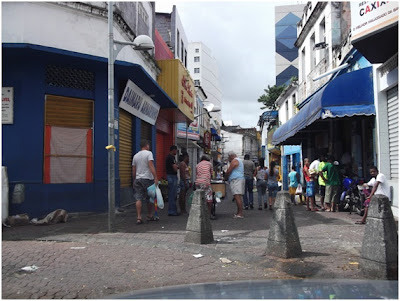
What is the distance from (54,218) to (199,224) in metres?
3.76

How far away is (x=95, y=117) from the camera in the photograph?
9258 millimetres

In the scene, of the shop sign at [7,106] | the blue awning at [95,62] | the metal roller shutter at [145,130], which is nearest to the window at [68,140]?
the shop sign at [7,106]

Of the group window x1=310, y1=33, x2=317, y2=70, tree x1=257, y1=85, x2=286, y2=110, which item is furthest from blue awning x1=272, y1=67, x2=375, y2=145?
tree x1=257, y1=85, x2=286, y2=110

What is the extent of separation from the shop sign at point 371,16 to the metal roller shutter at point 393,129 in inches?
83.5

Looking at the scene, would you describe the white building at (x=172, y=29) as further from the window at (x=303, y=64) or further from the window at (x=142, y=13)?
the window at (x=142, y=13)

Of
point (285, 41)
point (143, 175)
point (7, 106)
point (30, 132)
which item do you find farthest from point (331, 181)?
point (285, 41)

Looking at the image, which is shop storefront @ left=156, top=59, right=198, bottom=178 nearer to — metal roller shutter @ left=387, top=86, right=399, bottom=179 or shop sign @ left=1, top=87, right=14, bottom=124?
shop sign @ left=1, top=87, right=14, bottom=124

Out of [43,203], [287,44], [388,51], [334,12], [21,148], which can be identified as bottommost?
[43,203]

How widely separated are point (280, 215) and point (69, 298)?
305 cm

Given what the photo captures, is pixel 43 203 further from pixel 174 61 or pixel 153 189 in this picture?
pixel 174 61

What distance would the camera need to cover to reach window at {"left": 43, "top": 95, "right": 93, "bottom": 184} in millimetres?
8578

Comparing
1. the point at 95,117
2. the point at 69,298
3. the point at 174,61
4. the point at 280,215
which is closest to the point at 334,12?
A: the point at 174,61

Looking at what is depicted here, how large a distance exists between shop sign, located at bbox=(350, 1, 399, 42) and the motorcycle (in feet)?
12.9

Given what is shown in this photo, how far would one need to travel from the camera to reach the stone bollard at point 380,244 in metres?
4.04
